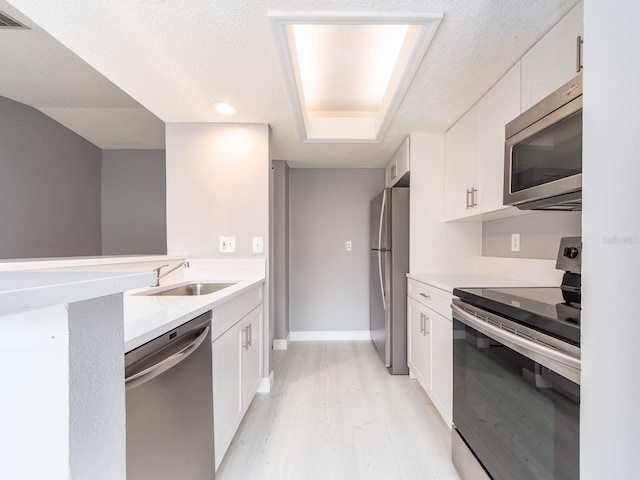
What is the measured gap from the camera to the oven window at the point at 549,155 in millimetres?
955

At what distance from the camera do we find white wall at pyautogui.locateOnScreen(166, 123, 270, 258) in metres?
2.10

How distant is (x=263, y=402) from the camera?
6.26 feet

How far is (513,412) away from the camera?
0.91 m

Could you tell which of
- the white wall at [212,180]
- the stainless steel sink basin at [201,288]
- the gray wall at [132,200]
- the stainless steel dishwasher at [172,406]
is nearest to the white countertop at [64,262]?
the stainless steel sink basin at [201,288]

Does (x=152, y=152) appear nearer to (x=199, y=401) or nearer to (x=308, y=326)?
(x=308, y=326)

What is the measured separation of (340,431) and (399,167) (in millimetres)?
2208

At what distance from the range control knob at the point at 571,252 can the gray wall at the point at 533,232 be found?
0.67 feet

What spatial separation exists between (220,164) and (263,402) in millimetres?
1841

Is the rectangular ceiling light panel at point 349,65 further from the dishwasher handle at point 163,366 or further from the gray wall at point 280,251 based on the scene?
the dishwasher handle at point 163,366

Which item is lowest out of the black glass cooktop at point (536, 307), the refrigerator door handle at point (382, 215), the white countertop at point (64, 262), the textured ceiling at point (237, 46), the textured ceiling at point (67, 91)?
the black glass cooktop at point (536, 307)

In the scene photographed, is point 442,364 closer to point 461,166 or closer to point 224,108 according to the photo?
point 461,166

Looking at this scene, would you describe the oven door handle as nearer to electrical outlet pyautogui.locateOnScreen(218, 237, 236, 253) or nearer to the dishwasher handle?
the dishwasher handle

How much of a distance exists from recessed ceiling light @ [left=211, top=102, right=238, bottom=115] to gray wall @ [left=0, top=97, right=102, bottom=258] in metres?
2.06

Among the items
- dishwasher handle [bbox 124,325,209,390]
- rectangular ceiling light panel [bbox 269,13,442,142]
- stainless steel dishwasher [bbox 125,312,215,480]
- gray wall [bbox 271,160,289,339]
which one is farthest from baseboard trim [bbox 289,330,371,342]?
dishwasher handle [bbox 124,325,209,390]
